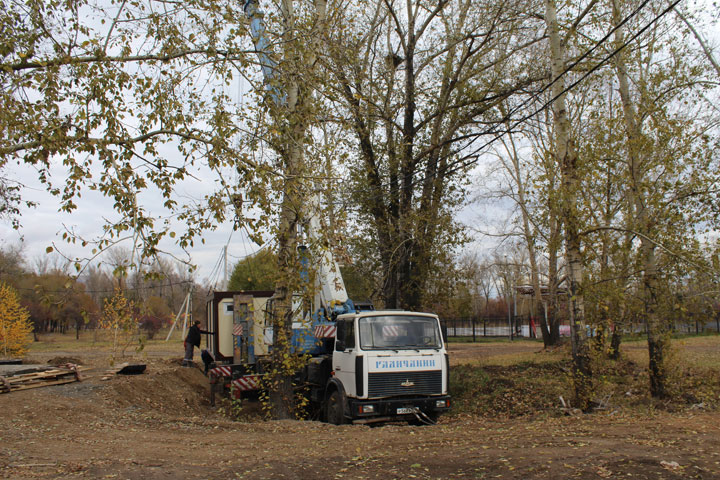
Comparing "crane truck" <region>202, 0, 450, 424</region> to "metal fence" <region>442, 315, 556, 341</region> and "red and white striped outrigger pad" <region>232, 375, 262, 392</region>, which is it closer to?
"red and white striped outrigger pad" <region>232, 375, 262, 392</region>

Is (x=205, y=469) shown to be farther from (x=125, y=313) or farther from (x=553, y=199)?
(x=553, y=199)

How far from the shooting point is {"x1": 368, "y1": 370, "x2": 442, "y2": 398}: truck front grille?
1002 cm

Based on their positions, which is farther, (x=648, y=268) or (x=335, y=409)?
(x=648, y=268)

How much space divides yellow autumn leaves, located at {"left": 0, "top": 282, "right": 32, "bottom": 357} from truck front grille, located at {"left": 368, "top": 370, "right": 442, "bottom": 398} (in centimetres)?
2376

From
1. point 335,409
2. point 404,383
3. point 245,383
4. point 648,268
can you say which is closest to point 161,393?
point 245,383

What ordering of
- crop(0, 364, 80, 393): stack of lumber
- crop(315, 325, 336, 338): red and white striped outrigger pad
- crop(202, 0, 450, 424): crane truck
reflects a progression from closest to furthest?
crop(202, 0, 450, 424): crane truck < crop(315, 325, 336, 338): red and white striped outrigger pad < crop(0, 364, 80, 393): stack of lumber

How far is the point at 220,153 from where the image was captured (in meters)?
7.51

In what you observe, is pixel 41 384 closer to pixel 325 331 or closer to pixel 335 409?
pixel 325 331

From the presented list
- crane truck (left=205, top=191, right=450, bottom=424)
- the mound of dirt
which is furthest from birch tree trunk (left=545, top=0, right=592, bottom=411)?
the mound of dirt

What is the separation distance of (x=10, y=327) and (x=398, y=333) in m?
24.6

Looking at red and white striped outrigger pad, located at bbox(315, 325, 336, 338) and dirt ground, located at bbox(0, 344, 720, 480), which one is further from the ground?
red and white striped outrigger pad, located at bbox(315, 325, 336, 338)

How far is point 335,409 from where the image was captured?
35.1 ft

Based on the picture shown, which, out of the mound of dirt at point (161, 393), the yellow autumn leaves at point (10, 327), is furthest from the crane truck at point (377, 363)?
the yellow autumn leaves at point (10, 327)

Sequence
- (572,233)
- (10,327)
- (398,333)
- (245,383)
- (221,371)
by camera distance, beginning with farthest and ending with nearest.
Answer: (10,327) < (221,371) < (245,383) < (572,233) < (398,333)
